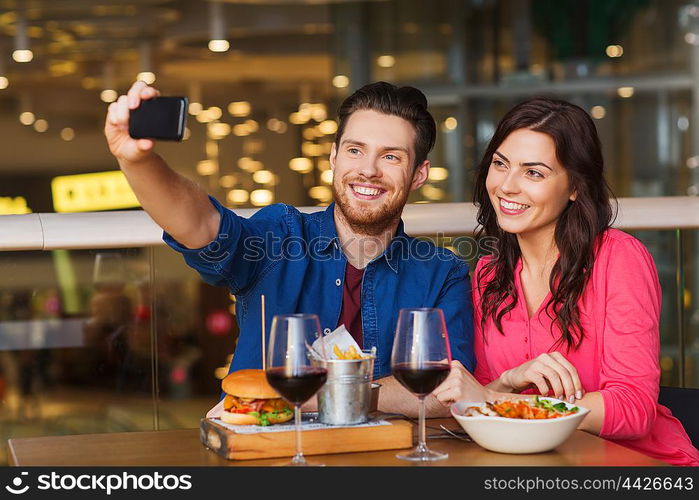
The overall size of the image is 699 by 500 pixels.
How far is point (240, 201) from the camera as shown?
35.6 feet

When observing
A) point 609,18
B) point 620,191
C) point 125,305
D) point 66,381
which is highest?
point 609,18

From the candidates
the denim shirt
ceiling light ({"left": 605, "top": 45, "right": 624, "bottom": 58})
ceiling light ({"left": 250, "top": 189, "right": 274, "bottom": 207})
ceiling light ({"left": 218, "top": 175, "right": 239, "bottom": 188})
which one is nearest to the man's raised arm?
the denim shirt

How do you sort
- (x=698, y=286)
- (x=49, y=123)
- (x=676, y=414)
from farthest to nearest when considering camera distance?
(x=49, y=123)
(x=698, y=286)
(x=676, y=414)

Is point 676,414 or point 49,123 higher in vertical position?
point 49,123

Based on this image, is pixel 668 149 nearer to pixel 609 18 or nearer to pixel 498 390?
pixel 609 18

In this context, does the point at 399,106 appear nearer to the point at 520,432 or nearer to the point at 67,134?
the point at 520,432

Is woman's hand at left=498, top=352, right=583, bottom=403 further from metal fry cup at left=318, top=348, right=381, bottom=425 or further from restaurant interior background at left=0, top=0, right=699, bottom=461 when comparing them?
restaurant interior background at left=0, top=0, right=699, bottom=461

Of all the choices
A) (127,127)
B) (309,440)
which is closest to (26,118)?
(127,127)

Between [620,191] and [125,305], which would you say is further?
[620,191]

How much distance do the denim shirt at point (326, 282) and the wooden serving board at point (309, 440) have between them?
570 millimetres

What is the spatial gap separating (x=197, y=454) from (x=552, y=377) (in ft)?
2.21

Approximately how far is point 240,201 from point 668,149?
535cm
